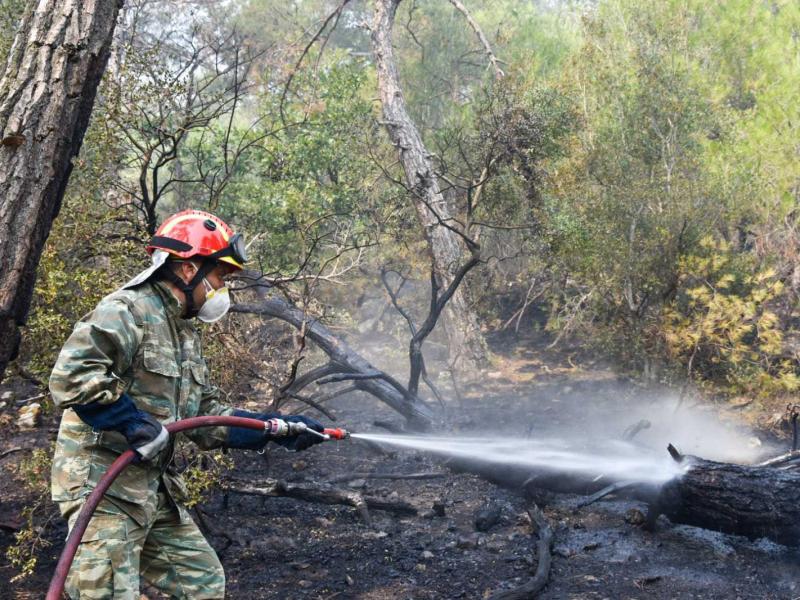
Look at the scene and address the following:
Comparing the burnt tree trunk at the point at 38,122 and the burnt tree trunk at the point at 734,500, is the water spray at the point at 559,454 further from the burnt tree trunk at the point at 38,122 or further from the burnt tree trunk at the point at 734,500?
the burnt tree trunk at the point at 38,122

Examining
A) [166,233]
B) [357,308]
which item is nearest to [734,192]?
[357,308]

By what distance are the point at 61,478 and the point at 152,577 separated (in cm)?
61

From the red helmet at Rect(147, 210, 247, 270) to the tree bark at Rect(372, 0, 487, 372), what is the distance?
8.56m

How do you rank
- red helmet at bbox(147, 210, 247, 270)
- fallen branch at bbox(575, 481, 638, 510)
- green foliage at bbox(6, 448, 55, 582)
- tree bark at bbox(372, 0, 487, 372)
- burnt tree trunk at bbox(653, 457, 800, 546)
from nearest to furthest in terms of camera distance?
red helmet at bbox(147, 210, 247, 270), green foliage at bbox(6, 448, 55, 582), burnt tree trunk at bbox(653, 457, 800, 546), fallen branch at bbox(575, 481, 638, 510), tree bark at bbox(372, 0, 487, 372)

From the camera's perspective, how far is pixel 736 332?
891cm

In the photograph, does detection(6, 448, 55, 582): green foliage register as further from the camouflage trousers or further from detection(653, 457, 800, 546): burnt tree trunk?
detection(653, 457, 800, 546): burnt tree trunk

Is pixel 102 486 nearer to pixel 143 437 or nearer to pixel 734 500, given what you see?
pixel 143 437

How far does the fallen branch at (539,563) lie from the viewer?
4.45 metres

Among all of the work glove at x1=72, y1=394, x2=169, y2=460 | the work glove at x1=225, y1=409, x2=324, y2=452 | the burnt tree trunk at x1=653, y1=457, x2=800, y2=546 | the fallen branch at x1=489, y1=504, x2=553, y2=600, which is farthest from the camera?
the burnt tree trunk at x1=653, y1=457, x2=800, y2=546

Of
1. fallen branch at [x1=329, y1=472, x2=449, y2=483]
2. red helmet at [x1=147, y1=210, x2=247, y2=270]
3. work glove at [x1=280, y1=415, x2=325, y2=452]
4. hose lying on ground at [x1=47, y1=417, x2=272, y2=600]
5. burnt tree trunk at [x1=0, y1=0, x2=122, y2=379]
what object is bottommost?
fallen branch at [x1=329, y1=472, x2=449, y2=483]

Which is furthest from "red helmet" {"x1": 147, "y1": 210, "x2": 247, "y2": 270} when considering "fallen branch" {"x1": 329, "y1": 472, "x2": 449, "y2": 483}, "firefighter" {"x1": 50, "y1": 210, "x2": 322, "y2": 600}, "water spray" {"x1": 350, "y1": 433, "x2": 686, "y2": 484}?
"fallen branch" {"x1": 329, "y1": 472, "x2": 449, "y2": 483}

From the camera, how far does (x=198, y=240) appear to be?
123 inches

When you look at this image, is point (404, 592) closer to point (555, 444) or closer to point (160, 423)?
point (160, 423)

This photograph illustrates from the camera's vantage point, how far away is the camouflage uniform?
107 inches
